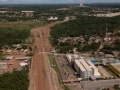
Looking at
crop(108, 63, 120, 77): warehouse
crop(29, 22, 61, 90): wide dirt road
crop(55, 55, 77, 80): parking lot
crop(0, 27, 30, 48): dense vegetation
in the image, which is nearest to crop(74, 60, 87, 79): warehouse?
crop(55, 55, 77, 80): parking lot

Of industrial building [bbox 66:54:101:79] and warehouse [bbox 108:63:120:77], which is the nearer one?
industrial building [bbox 66:54:101:79]

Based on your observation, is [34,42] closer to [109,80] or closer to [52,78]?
[52,78]

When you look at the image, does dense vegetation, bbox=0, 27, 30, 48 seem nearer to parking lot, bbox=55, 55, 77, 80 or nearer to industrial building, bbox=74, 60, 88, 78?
parking lot, bbox=55, 55, 77, 80

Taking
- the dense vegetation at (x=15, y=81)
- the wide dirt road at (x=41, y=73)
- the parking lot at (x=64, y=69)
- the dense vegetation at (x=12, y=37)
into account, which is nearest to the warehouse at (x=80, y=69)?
the parking lot at (x=64, y=69)

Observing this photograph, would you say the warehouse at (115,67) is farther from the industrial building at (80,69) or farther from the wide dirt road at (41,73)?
the wide dirt road at (41,73)

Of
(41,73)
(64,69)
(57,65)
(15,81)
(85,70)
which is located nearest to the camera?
(15,81)

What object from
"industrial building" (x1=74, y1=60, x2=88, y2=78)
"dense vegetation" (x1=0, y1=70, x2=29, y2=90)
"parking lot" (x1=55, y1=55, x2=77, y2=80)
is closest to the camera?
"dense vegetation" (x1=0, y1=70, x2=29, y2=90)

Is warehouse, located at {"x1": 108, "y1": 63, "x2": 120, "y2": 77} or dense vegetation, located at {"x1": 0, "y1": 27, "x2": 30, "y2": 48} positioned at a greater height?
dense vegetation, located at {"x1": 0, "y1": 27, "x2": 30, "y2": 48}

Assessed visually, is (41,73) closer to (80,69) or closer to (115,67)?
(80,69)

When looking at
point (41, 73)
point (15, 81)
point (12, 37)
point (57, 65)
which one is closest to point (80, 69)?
point (57, 65)
